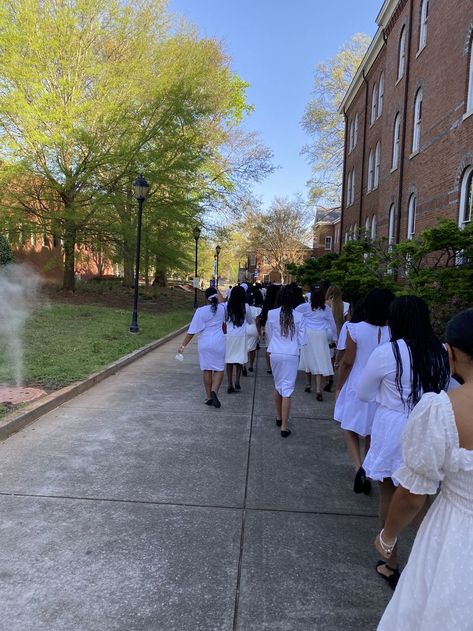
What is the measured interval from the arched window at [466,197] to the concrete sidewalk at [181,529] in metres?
7.72

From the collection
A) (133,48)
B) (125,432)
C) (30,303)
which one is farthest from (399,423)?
(133,48)

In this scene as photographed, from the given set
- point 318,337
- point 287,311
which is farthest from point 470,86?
point 287,311

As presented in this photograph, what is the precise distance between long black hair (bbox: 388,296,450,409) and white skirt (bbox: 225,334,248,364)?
4950 millimetres

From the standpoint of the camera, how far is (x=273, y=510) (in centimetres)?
385

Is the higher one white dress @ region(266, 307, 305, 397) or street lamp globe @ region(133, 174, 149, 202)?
street lamp globe @ region(133, 174, 149, 202)

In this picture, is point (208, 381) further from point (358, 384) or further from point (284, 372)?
point (358, 384)

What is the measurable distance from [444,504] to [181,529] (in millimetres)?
2244

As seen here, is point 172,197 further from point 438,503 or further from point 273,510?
point 438,503

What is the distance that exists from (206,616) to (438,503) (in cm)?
152

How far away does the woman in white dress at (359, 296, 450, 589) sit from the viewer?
9.68ft

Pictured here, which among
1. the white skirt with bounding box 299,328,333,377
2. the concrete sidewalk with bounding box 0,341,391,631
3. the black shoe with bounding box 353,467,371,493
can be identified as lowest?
the concrete sidewalk with bounding box 0,341,391,631

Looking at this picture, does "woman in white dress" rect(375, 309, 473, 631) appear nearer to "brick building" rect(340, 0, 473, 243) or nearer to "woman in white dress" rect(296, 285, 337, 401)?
"woman in white dress" rect(296, 285, 337, 401)

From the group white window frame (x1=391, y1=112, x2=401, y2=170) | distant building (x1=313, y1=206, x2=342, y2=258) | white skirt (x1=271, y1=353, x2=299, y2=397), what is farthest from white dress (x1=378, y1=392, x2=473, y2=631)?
distant building (x1=313, y1=206, x2=342, y2=258)

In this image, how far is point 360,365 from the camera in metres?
4.32
